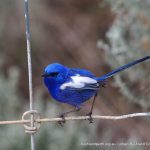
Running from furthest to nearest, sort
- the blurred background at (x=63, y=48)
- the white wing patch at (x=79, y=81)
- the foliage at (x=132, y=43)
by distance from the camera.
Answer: the blurred background at (x=63, y=48) → the foliage at (x=132, y=43) → the white wing patch at (x=79, y=81)

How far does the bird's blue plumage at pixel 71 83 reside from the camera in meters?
2.25

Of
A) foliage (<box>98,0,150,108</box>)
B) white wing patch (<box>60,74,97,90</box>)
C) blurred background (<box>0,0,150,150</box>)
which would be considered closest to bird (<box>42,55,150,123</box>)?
white wing patch (<box>60,74,97,90</box>)

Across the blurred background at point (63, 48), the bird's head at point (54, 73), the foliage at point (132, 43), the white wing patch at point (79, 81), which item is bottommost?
the white wing patch at point (79, 81)

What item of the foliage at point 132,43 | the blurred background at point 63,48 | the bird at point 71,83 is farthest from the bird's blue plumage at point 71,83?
the blurred background at point 63,48

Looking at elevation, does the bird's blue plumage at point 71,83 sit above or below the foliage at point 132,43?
below

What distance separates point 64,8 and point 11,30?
2.21ft

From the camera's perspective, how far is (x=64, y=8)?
6578mm

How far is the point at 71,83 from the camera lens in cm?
230

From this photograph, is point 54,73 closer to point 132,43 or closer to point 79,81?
point 79,81

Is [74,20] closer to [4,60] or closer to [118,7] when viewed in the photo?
[4,60]

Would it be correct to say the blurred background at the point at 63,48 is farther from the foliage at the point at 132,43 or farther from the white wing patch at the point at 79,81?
the white wing patch at the point at 79,81

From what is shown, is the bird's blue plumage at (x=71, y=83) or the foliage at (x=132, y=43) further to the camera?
the foliage at (x=132, y=43)

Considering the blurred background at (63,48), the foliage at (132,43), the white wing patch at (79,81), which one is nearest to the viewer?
the white wing patch at (79,81)

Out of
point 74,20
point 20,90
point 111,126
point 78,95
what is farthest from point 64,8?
point 78,95
